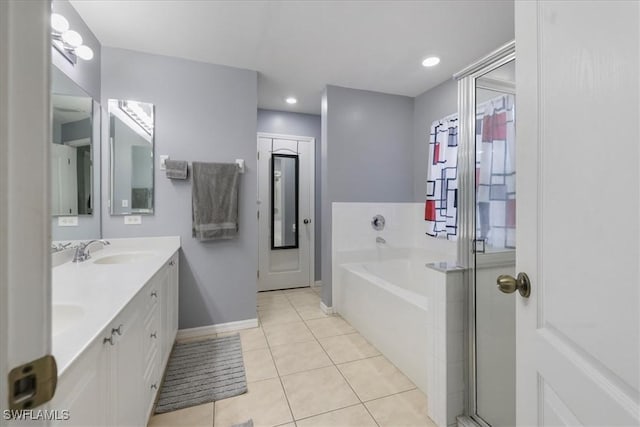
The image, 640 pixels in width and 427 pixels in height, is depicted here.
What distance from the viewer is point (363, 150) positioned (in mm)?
3205

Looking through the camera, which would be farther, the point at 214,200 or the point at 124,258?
the point at 214,200

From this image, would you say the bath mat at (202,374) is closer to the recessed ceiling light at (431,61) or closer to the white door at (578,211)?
the white door at (578,211)

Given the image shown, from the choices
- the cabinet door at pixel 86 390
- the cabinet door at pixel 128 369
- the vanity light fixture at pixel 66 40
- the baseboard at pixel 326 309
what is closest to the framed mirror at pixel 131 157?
the vanity light fixture at pixel 66 40

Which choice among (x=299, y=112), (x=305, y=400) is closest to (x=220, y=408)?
(x=305, y=400)

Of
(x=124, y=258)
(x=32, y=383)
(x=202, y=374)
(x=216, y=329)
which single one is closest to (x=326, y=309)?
(x=216, y=329)

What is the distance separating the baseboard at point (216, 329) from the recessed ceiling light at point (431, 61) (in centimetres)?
300

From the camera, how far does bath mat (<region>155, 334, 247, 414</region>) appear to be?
1732 mm

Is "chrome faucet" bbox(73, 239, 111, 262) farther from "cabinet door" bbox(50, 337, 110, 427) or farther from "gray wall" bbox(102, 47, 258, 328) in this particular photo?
"cabinet door" bbox(50, 337, 110, 427)

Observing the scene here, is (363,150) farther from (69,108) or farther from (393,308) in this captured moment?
(69,108)

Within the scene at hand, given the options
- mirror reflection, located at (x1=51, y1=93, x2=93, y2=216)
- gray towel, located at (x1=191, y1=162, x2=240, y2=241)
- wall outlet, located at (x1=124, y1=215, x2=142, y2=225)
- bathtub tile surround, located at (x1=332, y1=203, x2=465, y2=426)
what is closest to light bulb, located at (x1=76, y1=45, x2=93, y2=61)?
mirror reflection, located at (x1=51, y1=93, x2=93, y2=216)

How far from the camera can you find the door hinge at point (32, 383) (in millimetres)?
334

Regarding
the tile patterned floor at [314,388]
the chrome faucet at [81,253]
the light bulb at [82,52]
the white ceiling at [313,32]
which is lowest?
the tile patterned floor at [314,388]

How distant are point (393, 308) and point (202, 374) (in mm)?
1474

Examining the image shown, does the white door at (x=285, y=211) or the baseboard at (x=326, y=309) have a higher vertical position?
the white door at (x=285, y=211)
